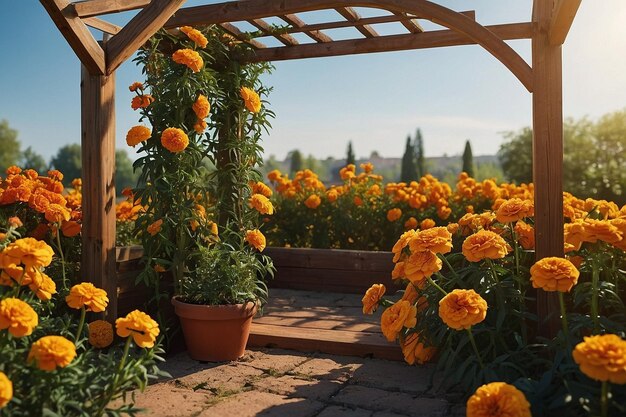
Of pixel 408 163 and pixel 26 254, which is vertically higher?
A: pixel 408 163

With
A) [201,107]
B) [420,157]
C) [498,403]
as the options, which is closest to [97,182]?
[201,107]

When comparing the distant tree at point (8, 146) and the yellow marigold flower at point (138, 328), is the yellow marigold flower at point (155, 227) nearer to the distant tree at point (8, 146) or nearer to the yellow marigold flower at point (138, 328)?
the yellow marigold flower at point (138, 328)

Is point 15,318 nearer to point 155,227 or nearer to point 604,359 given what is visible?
point 155,227

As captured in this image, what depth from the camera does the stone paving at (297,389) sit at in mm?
2834

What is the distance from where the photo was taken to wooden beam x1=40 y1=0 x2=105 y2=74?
10.4ft

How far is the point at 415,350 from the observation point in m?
3.31

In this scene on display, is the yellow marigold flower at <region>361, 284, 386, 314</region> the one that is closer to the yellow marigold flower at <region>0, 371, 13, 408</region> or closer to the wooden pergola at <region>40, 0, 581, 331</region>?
the wooden pergola at <region>40, 0, 581, 331</region>

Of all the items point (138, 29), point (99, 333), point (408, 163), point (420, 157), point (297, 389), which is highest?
point (420, 157)

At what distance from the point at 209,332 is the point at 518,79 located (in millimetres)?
2300

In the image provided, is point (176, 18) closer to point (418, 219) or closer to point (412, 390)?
point (412, 390)

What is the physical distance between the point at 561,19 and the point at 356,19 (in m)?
1.72

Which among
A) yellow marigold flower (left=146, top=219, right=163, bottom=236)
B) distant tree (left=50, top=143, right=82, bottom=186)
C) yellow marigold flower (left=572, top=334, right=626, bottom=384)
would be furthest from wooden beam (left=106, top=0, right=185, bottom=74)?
distant tree (left=50, top=143, right=82, bottom=186)

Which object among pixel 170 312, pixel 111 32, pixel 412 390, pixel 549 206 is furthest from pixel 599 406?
pixel 111 32

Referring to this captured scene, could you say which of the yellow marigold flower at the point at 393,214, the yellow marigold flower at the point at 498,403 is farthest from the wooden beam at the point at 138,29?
the yellow marigold flower at the point at 393,214
